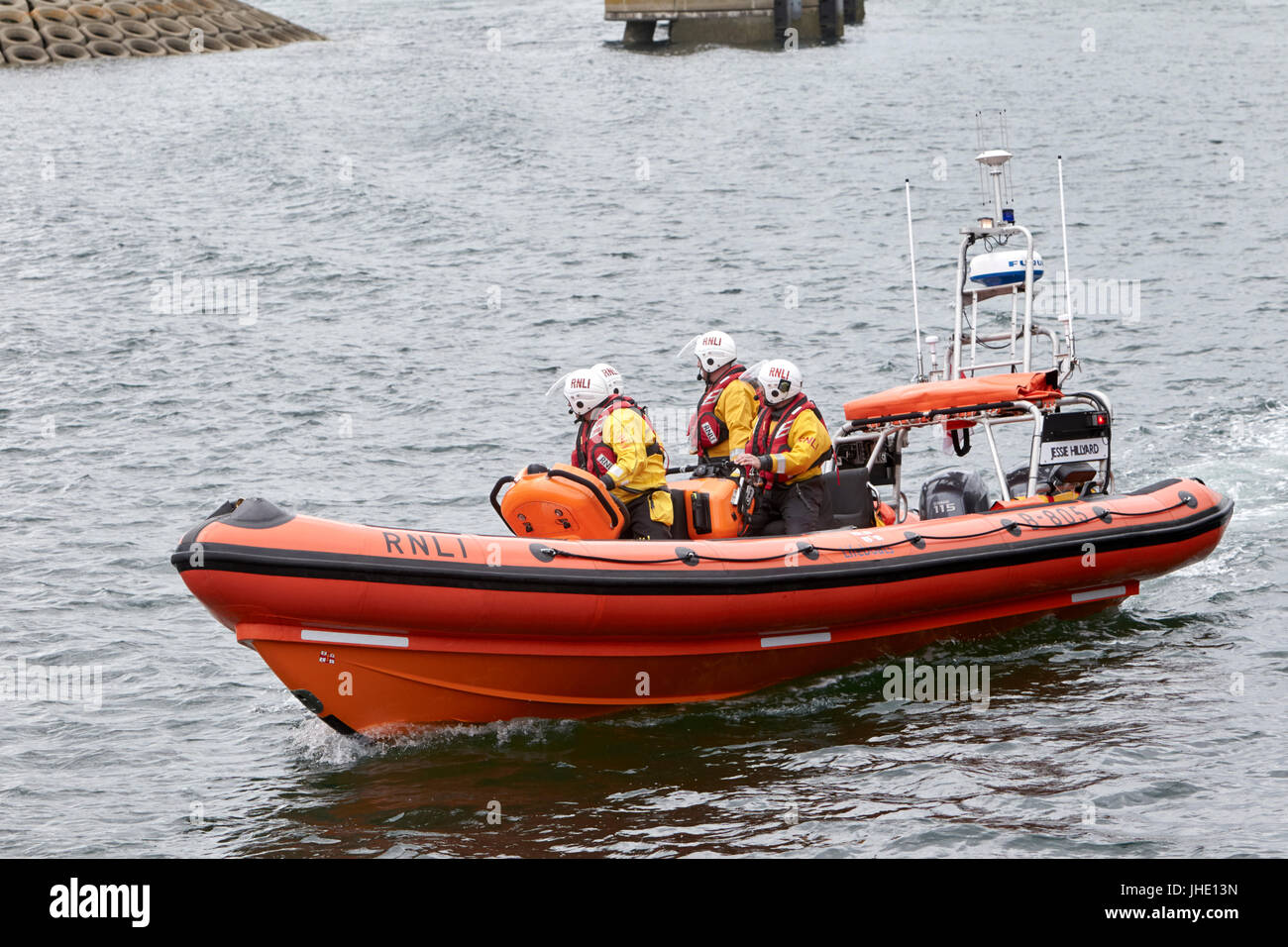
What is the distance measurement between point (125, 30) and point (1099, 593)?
2803cm

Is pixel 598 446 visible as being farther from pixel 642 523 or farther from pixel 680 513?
pixel 680 513

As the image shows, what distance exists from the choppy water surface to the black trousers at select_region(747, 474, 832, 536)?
80cm

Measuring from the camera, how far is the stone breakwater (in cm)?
2934

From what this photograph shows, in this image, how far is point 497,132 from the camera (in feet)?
77.6

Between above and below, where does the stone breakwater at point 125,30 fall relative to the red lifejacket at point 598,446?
above

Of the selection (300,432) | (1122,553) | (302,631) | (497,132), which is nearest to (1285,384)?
(1122,553)

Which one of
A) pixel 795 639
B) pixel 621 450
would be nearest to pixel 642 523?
pixel 621 450

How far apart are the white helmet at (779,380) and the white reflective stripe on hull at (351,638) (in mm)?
2232

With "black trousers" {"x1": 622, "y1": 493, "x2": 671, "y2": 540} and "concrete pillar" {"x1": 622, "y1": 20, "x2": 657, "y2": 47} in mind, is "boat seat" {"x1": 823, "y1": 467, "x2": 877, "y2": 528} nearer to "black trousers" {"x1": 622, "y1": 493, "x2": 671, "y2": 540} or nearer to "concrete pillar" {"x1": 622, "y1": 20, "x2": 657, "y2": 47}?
"black trousers" {"x1": 622, "y1": 493, "x2": 671, "y2": 540}

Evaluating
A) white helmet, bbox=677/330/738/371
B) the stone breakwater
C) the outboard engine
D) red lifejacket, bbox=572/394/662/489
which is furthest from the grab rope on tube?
the stone breakwater

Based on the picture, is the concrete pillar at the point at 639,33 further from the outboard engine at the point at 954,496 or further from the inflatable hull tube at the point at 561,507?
the inflatable hull tube at the point at 561,507

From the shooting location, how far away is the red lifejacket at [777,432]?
24.3 feet

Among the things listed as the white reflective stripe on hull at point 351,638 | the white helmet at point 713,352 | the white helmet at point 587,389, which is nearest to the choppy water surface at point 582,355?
the white reflective stripe on hull at point 351,638
